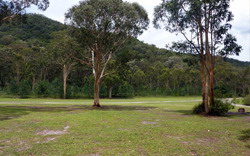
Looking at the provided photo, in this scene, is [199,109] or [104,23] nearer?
[199,109]

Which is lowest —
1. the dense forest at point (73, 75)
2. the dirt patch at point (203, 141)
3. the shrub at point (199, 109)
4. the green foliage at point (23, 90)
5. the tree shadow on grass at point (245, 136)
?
the tree shadow on grass at point (245, 136)

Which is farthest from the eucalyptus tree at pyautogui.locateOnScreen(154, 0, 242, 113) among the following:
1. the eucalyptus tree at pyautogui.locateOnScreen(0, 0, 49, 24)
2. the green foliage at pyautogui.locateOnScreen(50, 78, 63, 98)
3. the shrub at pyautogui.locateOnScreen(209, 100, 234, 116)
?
the green foliage at pyautogui.locateOnScreen(50, 78, 63, 98)

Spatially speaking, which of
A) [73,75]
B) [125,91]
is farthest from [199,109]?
[73,75]

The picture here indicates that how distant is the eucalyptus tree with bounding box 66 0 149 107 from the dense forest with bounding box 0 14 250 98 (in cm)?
224

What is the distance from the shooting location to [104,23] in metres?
26.2

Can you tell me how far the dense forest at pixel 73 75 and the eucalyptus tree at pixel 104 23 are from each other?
2.24 m

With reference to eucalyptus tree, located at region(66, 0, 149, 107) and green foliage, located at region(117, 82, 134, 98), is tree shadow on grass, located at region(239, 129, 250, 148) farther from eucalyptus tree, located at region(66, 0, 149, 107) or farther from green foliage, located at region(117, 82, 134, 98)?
green foliage, located at region(117, 82, 134, 98)

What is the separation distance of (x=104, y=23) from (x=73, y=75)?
47385 mm

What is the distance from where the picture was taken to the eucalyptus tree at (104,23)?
2569 centimetres

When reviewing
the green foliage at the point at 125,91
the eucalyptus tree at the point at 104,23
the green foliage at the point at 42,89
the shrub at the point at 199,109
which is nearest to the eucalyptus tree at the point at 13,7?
the eucalyptus tree at the point at 104,23

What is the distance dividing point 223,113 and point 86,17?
56.3ft

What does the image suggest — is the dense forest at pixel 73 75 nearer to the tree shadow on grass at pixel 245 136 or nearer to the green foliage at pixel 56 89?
the green foliage at pixel 56 89

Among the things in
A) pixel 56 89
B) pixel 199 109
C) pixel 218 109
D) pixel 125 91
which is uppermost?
pixel 56 89

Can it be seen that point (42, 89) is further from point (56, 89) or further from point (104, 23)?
point (104, 23)
